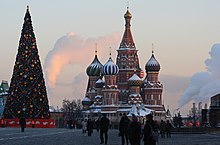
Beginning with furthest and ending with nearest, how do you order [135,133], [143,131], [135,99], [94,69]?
1. [94,69]
2. [135,99]
3. [135,133]
4. [143,131]

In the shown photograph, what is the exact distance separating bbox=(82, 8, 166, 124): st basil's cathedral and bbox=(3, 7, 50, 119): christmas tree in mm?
58137

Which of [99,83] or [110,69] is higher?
[110,69]

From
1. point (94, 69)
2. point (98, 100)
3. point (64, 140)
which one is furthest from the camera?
point (94, 69)

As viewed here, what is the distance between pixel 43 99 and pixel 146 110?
2385 inches

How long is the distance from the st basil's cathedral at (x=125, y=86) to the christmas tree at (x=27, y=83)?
5814cm

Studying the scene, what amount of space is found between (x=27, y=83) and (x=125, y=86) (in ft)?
232

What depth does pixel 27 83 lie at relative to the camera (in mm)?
72125

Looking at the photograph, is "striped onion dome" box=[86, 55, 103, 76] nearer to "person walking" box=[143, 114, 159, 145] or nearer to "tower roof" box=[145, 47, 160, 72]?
"tower roof" box=[145, 47, 160, 72]

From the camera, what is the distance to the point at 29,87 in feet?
237

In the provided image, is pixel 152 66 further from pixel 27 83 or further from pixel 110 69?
pixel 27 83

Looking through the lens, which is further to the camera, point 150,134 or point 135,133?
point 135,133

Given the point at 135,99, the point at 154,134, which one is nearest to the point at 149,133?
the point at 154,134

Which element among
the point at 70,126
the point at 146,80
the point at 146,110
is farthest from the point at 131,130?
the point at 146,80

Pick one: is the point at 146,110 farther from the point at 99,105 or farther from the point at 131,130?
the point at 131,130
